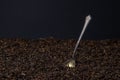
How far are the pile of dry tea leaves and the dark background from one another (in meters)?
0.09

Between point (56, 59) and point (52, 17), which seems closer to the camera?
point (56, 59)

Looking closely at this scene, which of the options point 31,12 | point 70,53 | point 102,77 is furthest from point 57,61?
point 31,12

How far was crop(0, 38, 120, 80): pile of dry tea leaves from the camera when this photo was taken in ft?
9.74

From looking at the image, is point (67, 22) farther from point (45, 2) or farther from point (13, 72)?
point (13, 72)

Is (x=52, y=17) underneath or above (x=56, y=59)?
above

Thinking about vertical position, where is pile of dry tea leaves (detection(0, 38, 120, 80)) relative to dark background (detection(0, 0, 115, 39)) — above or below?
below

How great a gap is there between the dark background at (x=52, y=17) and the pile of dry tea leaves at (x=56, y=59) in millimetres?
92

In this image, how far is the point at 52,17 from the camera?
3848mm

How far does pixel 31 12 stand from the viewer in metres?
3.82

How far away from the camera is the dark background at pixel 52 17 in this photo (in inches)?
150

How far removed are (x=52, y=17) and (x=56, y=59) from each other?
0.65 metres

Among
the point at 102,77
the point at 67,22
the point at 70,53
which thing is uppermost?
the point at 67,22

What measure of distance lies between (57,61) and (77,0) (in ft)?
2.68

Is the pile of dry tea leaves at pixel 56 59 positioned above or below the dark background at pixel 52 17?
below
